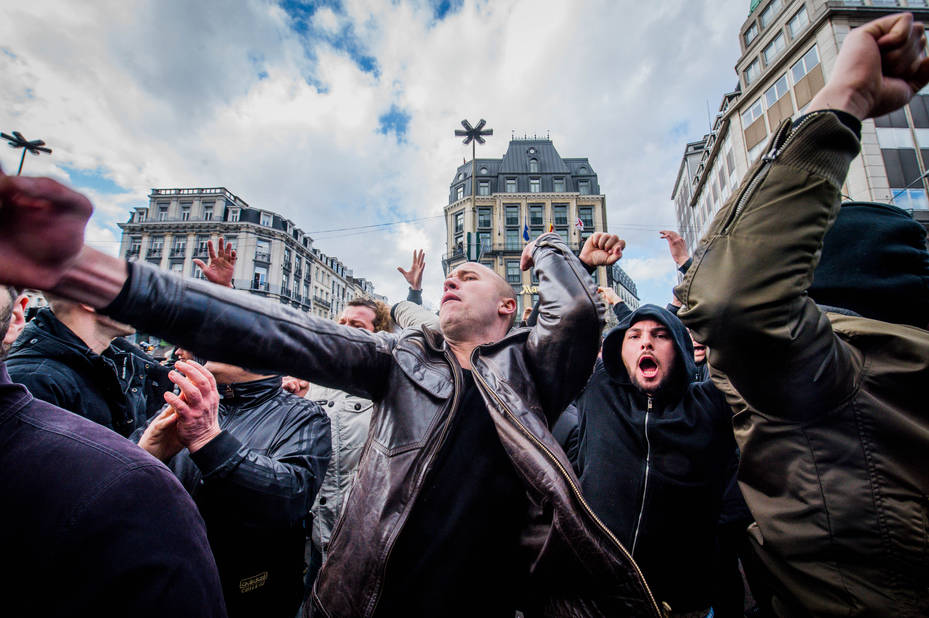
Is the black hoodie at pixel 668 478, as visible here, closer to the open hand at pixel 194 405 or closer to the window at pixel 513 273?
the open hand at pixel 194 405

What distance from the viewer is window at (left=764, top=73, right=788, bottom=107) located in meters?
21.0

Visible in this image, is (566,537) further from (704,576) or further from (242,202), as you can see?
(242,202)

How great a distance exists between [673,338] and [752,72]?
31.6 meters

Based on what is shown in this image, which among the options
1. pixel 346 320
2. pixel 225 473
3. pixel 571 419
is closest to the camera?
pixel 225 473

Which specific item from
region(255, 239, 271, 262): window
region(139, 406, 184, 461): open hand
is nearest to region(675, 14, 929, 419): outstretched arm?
region(139, 406, 184, 461): open hand

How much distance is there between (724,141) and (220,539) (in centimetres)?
3636

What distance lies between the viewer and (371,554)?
1.47 m

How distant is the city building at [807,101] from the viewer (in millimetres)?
16375

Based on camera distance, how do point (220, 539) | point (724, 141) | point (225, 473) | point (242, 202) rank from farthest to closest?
point (242, 202), point (724, 141), point (220, 539), point (225, 473)

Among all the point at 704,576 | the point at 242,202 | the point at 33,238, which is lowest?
the point at 704,576

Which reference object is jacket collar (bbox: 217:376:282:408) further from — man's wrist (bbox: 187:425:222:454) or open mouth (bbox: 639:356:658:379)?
open mouth (bbox: 639:356:658:379)

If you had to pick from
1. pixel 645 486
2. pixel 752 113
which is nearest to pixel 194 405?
pixel 645 486

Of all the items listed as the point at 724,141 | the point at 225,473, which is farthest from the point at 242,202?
the point at 225,473

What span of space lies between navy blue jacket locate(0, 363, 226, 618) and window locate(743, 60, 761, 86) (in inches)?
1307
